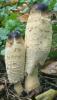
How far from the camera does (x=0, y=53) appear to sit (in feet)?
9.53

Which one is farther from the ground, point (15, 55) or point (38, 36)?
point (38, 36)

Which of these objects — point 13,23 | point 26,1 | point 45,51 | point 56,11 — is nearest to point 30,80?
point 45,51

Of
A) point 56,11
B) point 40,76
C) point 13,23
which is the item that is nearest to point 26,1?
point 56,11

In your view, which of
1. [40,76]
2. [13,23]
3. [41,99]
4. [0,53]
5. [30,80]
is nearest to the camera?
[41,99]

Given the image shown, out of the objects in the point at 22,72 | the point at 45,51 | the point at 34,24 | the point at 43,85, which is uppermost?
the point at 34,24

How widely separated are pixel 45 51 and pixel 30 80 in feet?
0.91

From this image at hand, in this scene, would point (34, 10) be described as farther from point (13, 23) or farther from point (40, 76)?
point (13, 23)

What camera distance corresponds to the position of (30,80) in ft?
8.09

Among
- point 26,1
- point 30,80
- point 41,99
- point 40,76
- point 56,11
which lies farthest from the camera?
point 26,1

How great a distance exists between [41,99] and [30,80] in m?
0.22

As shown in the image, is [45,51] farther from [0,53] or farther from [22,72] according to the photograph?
[0,53]

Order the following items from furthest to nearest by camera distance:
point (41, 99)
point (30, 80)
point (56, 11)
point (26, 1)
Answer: point (26, 1), point (56, 11), point (30, 80), point (41, 99)

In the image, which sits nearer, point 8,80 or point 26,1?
point 8,80

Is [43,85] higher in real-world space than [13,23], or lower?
lower
